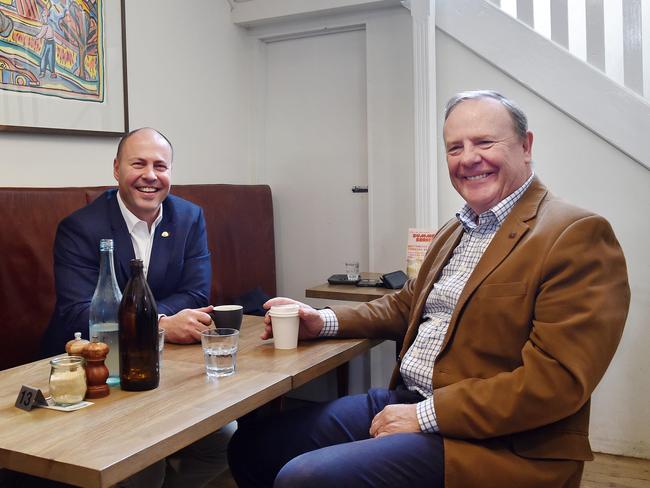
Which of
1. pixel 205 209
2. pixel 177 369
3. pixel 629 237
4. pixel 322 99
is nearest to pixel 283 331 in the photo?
pixel 177 369

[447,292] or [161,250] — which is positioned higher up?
[161,250]

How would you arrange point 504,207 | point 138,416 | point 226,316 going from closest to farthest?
point 138,416 → point 504,207 → point 226,316

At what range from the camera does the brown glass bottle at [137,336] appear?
50.4 inches

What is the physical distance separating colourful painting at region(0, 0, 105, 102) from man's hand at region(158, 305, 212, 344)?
3.93ft

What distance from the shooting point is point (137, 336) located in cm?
128

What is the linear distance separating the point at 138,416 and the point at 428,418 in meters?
0.61

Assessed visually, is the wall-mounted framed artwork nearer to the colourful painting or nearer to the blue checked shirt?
the colourful painting

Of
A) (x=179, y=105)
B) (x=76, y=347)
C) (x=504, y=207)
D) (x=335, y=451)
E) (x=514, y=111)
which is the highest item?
(x=179, y=105)

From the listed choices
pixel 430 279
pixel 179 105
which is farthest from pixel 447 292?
pixel 179 105

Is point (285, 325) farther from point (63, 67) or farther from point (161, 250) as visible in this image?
point (63, 67)

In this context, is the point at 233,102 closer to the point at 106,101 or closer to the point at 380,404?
the point at 106,101

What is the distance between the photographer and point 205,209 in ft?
9.83

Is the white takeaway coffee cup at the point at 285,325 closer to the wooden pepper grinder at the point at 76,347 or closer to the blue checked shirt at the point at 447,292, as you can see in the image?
the blue checked shirt at the point at 447,292

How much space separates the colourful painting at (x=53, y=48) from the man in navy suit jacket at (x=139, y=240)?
575mm
